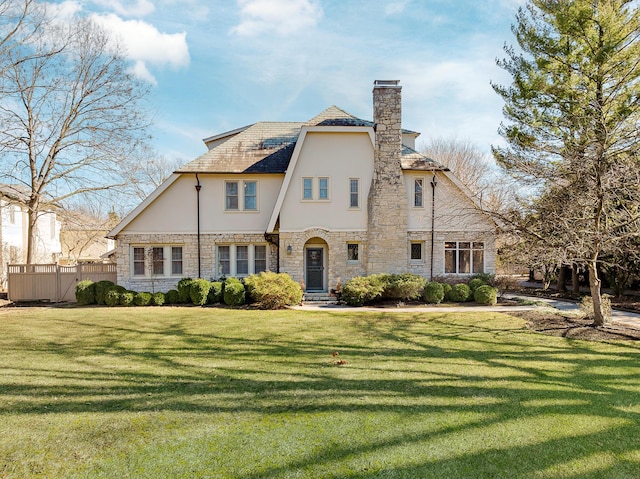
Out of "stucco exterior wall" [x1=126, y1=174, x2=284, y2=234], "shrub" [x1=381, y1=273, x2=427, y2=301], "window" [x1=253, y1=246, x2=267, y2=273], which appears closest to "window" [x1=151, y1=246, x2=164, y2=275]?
"stucco exterior wall" [x1=126, y1=174, x2=284, y2=234]

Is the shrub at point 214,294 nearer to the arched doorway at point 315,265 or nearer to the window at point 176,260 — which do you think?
the window at point 176,260

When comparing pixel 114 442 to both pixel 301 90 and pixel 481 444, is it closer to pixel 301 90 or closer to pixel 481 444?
pixel 481 444

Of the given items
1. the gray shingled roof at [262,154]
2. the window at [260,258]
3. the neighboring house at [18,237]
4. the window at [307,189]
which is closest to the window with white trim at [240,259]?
the window at [260,258]

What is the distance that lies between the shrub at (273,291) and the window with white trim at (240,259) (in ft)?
8.23

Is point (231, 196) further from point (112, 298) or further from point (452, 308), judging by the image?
point (452, 308)

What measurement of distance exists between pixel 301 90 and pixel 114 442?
22489 mm

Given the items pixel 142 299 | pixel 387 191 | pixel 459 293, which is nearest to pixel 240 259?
pixel 142 299

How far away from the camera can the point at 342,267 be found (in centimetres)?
1722

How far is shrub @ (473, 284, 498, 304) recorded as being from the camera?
1572 cm

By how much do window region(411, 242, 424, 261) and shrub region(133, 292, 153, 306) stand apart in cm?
1155

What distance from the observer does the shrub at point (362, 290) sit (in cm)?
1511

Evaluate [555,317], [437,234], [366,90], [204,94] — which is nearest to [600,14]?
[366,90]

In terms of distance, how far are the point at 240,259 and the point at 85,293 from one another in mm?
6470

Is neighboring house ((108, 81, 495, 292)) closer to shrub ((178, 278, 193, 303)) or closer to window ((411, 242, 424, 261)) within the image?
window ((411, 242, 424, 261))
